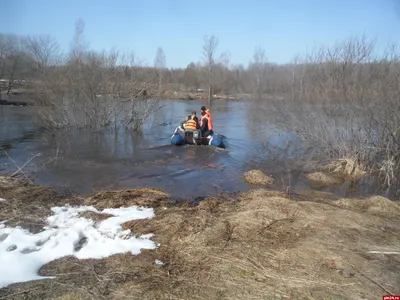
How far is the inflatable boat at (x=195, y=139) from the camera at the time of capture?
52.0 feet

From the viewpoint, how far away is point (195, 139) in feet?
52.4

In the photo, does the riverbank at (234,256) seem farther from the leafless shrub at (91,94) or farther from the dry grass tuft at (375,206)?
the leafless shrub at (91,94)

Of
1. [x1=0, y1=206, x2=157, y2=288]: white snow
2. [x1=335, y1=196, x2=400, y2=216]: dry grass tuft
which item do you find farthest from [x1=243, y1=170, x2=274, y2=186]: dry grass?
[x1=0, y1=206, x2=157, y2=288]: white snow

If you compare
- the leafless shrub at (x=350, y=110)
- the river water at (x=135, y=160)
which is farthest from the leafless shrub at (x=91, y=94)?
the leafless shrub at (x=350, y=110)

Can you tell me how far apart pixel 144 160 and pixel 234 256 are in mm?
9073

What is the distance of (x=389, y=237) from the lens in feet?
19.3

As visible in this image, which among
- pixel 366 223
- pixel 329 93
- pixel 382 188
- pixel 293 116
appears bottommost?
pixel 382 188

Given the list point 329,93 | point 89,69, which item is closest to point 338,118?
point 329,93

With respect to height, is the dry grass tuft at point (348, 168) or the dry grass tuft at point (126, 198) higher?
the dry grass tuft at point (126, 198)

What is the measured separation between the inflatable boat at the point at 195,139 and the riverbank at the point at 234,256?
27.5 feet

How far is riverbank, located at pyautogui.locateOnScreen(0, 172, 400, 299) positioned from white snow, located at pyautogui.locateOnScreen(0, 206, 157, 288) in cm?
14

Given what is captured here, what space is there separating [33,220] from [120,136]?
13.3 metres

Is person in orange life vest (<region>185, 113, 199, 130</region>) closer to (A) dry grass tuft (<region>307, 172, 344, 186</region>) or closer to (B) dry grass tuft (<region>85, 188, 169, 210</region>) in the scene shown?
(A) dry grass tuft (<region>307, 172, 344, 186</region>)

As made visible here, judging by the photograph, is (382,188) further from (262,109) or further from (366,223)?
(262,109)
